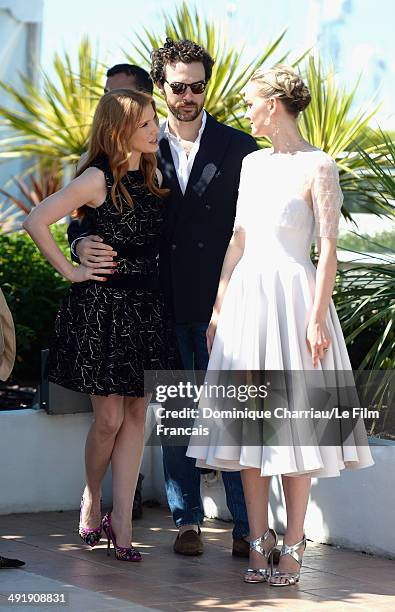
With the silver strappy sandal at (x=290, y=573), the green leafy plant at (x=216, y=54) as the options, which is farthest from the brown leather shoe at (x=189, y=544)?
the green leafy plant at (x=216, y=54)

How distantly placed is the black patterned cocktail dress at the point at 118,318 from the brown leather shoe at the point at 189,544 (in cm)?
71

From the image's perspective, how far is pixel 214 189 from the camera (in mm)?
5059

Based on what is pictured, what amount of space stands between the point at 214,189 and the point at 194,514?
1373mm

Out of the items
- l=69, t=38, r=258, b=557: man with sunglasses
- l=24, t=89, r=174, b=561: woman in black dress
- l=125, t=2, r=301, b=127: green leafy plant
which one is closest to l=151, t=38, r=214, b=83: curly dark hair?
l=69, t=38, r=258, b=557: man with sunglasses

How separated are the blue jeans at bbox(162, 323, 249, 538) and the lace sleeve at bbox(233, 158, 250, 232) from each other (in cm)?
58

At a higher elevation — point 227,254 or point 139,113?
point 139,113

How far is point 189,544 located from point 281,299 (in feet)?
3.94

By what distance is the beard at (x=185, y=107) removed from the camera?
507 centimetres

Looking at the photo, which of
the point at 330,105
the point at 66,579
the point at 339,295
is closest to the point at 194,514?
the point at 66,579

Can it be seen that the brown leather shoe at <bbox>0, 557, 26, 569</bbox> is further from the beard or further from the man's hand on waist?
the beard

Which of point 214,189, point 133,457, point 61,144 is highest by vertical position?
point 61,144

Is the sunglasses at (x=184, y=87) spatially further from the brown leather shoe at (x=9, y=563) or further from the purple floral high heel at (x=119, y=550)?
the brown leather shoe at (x=9, y=563)

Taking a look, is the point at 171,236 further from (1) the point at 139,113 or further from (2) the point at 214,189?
(1) the point at 139,113

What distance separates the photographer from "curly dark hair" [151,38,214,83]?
199 inches
